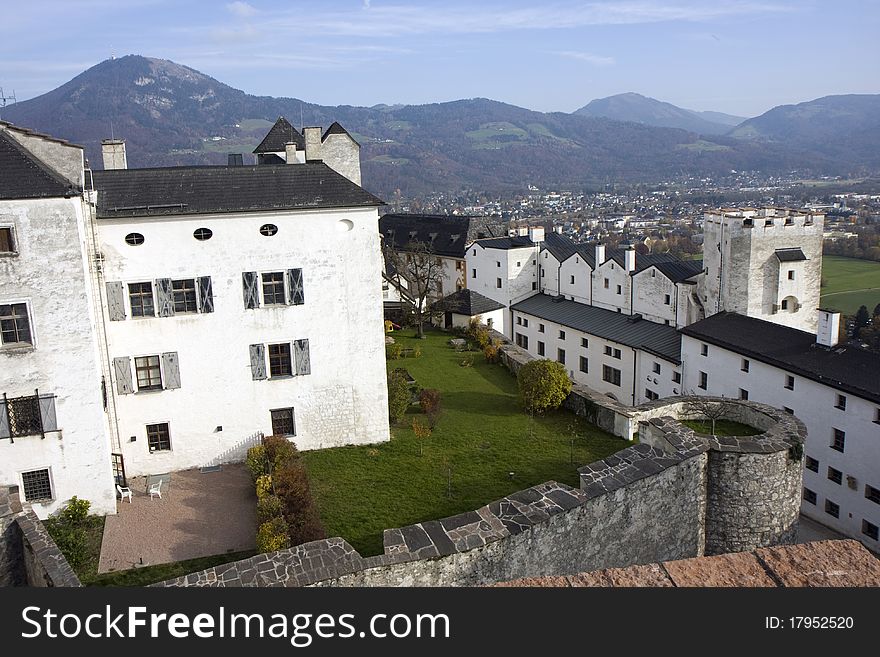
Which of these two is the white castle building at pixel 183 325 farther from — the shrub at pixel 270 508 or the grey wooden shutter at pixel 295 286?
the shrub at pixel 270 508

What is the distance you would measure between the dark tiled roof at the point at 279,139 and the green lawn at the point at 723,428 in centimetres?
2528

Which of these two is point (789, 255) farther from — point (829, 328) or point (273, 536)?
point (273, 536)

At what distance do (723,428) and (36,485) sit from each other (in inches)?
758

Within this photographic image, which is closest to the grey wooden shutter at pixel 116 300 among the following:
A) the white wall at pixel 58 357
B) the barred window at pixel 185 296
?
the barred window at pixel 185 296

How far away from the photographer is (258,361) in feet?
70.1

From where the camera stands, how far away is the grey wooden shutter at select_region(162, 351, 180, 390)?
20578mm

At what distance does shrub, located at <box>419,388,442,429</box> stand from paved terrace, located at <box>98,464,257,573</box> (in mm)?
6816

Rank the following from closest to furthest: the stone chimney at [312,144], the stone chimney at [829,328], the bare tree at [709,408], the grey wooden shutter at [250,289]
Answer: the bare tree at [709,408] < the grey wooden shutter at [250,289] < the stone chimney at [312,144] < the stone chimney at [829,328]

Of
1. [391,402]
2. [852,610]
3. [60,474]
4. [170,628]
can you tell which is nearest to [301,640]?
[170,628]

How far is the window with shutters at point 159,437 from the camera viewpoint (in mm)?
20906

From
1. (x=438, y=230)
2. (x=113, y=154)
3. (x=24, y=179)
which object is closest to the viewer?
(x=24, y=179)

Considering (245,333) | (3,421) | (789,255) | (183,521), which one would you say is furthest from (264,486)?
(789,255)

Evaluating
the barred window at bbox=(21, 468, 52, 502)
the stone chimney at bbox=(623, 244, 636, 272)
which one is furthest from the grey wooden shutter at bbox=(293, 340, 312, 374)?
the stone chimney at bbox=(623, 244, 636, 272)

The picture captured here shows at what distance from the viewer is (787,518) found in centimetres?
1825
